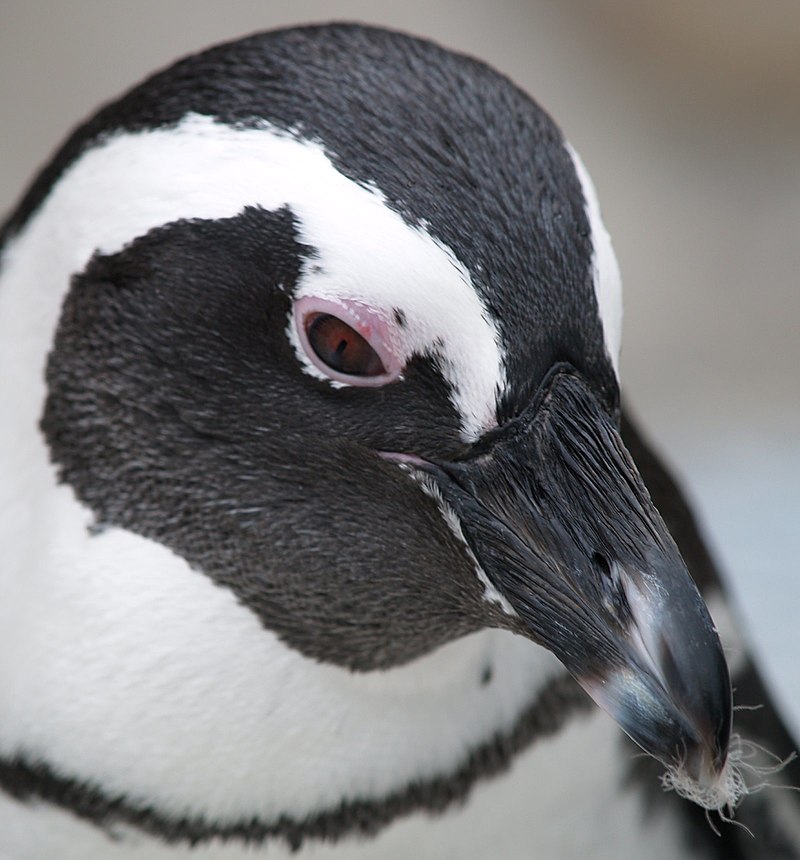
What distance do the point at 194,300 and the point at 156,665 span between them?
21cm

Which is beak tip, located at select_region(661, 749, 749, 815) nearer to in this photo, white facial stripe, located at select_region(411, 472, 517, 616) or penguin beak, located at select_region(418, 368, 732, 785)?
penguin beak, located at select_region(418, 368, 732, 785)

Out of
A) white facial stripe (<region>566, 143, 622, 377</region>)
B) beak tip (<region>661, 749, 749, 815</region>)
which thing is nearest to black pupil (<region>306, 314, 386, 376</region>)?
white facial stripe (<region>566, 143, 622, 377</region>)

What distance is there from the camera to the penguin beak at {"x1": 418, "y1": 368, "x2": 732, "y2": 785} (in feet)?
2.11

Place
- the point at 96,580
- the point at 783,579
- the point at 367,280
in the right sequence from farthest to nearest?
the point at 783,579 → the point at 96,580 → the point at 367,280

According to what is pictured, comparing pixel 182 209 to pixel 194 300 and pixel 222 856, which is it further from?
pixel 222 856

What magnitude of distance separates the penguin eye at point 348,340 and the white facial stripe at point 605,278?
103 millimetres

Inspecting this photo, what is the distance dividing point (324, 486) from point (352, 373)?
2.9 inches

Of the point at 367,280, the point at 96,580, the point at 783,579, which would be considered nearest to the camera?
the point at 367,280

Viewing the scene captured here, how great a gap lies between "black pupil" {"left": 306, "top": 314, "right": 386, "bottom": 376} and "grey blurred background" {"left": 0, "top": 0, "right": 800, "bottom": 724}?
47.7 inches

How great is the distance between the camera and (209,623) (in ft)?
2.60

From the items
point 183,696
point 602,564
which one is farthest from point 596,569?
point 183,696

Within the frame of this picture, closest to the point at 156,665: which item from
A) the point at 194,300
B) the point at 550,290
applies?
the point at 194,300

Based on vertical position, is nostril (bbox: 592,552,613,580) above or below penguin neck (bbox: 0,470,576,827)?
above

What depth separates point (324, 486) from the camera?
746 millimetres
